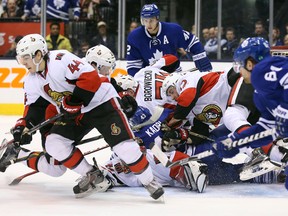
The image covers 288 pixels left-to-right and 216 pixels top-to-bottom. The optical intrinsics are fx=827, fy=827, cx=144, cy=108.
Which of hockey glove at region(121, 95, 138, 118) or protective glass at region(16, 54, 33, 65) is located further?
hockey glove at region(121, 95, 138, 118)

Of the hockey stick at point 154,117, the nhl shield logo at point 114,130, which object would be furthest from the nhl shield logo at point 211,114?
the nhl shield logo at point 114,130

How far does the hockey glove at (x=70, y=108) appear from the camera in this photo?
403 cm

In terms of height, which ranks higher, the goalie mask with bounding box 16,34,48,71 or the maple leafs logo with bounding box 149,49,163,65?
the goalie mask with bounding box 16,34,48,71


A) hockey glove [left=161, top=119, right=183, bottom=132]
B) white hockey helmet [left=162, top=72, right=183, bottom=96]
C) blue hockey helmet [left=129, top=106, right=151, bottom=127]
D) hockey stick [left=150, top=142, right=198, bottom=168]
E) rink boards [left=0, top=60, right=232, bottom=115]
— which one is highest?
white hockey helmet [left=162, top=72, right=183, bottom=96]

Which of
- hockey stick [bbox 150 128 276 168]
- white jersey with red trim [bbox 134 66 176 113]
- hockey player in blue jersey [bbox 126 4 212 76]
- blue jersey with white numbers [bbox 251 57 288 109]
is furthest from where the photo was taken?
hockey player in blue jersey [bbox 126 4 212 76]

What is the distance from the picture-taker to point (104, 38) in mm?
8930

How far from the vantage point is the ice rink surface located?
150 inches

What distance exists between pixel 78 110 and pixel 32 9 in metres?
5.13

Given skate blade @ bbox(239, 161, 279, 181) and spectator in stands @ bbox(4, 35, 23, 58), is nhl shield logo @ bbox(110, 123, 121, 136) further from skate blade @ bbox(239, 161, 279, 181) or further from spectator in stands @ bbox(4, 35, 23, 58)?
spectator in stands @ bbox(4, 35, 23, 58)

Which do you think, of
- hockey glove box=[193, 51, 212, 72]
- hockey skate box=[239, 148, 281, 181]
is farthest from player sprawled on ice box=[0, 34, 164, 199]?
hockey glove box=[193, 51, 212, 72]

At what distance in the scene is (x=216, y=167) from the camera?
459 cm

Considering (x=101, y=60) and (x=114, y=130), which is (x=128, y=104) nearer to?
(x=101, y=60)

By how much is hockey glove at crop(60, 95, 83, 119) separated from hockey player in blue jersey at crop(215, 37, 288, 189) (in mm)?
707

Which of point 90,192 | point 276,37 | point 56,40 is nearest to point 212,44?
point 276,37
